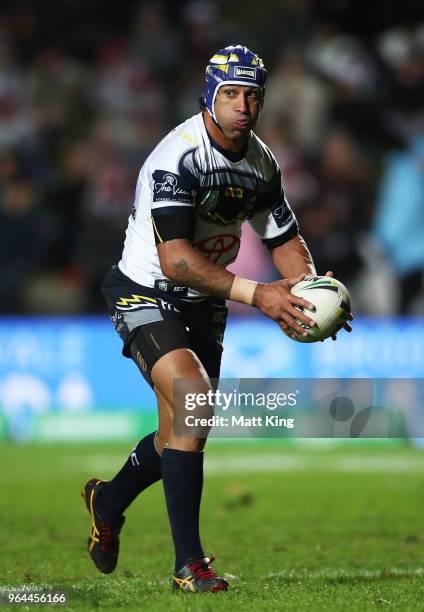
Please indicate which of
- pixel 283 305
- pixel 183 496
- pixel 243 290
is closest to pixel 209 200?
pixel 243 290

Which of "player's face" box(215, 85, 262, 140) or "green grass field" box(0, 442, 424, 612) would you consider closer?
"green grass field" box(0, 442, 424, 612)

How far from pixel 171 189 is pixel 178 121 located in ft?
36.5

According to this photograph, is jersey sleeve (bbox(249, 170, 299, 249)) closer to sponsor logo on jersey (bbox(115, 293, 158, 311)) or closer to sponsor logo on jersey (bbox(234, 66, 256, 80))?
sponsor logo on jersey (bbox(234, 66, 256, 80))

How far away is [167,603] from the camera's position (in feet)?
17.1

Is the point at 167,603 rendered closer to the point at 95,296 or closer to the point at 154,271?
the point at 154,271

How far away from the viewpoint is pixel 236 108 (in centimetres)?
601

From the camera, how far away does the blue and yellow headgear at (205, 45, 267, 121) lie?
6.00 m

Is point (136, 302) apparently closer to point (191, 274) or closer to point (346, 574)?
point (191, 274)

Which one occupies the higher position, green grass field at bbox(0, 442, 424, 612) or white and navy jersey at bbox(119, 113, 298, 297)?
white and navy jersey at bbox(119, 113, 298, 297)

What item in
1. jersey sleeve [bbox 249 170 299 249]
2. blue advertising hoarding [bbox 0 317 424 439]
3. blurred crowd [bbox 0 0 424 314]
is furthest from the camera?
blurred crowd [bbox 0 0 424 314]

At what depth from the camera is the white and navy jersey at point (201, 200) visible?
5.94 metres

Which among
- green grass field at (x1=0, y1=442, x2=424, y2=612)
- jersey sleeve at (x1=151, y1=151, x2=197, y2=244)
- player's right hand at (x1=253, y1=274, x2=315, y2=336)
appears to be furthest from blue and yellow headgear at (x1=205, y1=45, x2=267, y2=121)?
green grass field at (x1=0, y1=442, x2=424, y2=612)

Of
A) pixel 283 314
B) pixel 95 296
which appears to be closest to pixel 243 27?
pixel 95 296

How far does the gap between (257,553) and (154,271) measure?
7.17 ft
